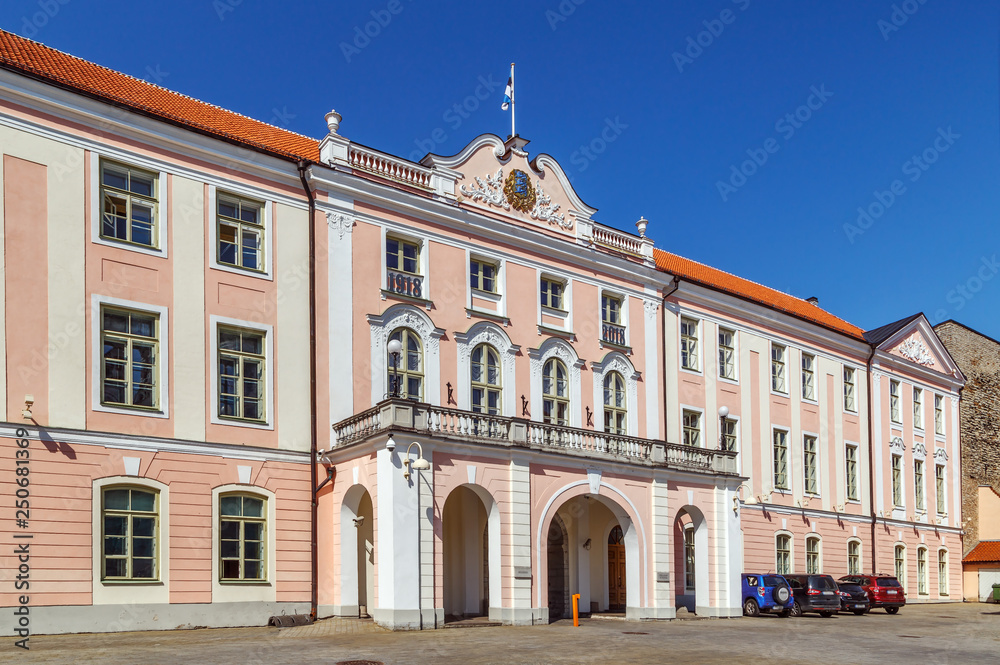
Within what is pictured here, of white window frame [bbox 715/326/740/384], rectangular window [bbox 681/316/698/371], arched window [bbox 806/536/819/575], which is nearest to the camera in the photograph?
rectangular window [bbox 681/316/698/371]

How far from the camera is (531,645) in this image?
19500 millimetres

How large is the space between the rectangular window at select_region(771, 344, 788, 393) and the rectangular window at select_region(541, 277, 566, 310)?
1216cm

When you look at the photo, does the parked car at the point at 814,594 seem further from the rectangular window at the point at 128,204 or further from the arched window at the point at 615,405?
the rectangular window at the point at 128,204

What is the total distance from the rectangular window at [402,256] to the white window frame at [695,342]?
450 inches

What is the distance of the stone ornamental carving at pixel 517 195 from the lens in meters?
29.9

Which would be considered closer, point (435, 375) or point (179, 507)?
point (179, 507)

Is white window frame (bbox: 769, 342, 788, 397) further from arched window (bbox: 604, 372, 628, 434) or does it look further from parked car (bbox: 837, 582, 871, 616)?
arched window (bbox: 604, 372, 628, 434)

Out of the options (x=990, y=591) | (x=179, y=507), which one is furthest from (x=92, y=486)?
(x=990, y=591)

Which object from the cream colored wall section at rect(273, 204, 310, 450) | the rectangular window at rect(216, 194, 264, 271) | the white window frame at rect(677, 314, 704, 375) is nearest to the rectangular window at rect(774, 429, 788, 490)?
the white window frame at rect(677, 314, 704, 375)

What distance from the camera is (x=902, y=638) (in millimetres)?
23828

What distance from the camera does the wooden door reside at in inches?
1264

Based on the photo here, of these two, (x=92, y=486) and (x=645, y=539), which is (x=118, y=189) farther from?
(x=645, y=539)

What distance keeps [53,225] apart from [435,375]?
10403mm

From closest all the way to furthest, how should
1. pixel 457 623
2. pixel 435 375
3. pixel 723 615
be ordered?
pixel 457 623 < pixel 435 375 < pixel 723 615
